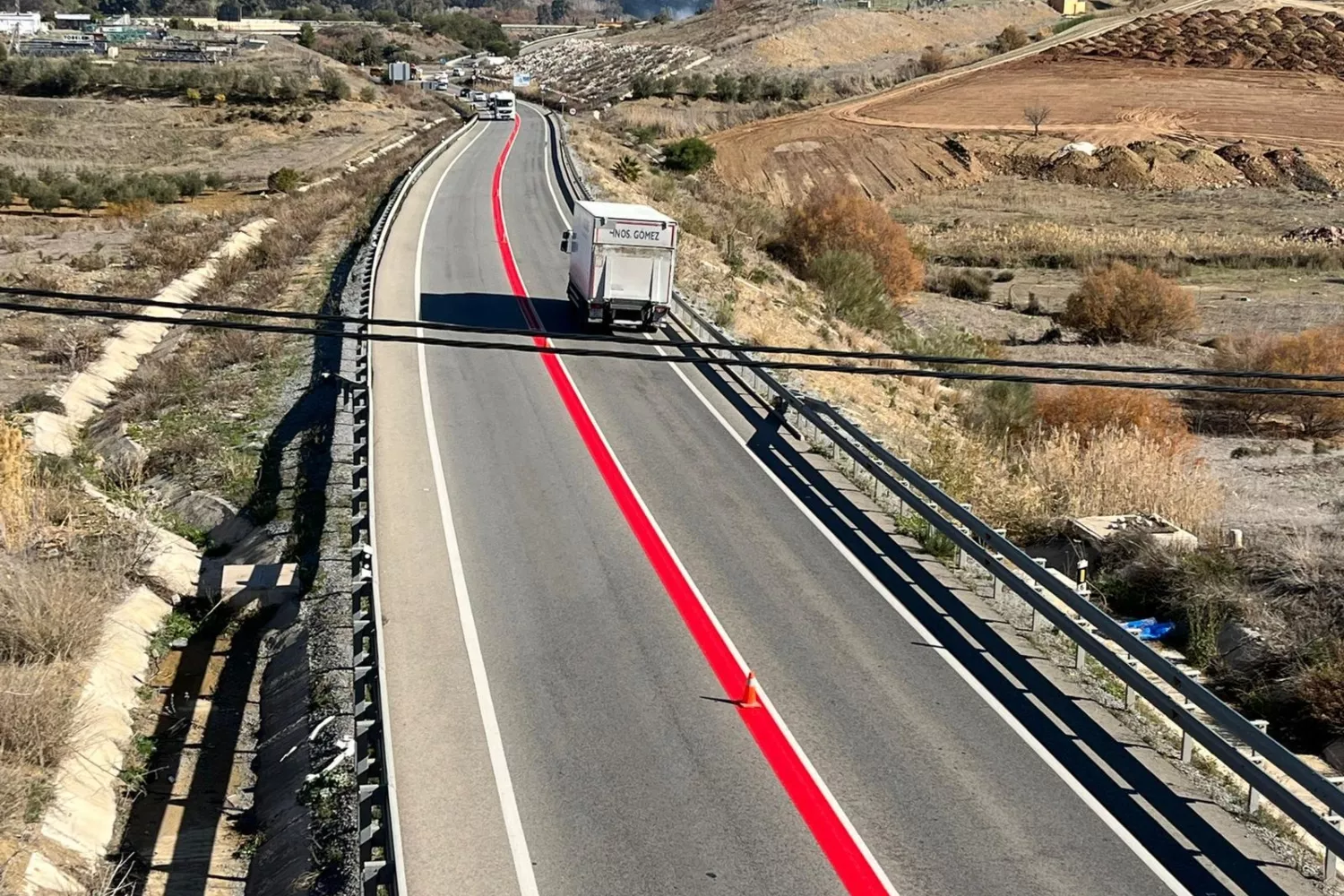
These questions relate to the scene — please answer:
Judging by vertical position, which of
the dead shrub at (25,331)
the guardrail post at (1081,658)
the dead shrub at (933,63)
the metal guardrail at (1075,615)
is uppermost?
the dead shrub at (933,63)

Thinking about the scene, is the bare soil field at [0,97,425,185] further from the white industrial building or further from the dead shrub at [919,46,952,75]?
the dead shrub at [919,46,952,75]

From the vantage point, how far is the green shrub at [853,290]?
39000 millimetres

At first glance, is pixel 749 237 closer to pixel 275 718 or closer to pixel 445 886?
pixel 275 718

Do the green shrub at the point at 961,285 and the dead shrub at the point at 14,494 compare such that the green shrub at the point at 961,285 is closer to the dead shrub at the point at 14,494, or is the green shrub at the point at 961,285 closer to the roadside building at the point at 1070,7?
the dead shrub at the point at 14,494

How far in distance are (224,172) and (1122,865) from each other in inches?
2841

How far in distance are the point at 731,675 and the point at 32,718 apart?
6.92 m

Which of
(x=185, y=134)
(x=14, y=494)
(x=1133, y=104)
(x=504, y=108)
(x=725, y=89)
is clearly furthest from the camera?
(x=725, y=89)

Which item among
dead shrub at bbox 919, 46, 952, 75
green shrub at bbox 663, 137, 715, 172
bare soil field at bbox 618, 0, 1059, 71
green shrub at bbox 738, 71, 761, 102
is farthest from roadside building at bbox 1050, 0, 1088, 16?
green shrub at bbox 663, 137, 715, 172

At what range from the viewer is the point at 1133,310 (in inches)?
1746

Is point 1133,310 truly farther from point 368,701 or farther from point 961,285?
point 368,701

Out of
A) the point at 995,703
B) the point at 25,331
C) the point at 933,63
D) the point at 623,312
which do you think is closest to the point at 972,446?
the point at 623,312

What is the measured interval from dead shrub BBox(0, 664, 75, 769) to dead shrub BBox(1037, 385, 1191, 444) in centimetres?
1987

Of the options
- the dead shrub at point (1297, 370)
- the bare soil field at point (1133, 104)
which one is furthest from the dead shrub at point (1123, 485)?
the bare soil field at point (1133, 104)

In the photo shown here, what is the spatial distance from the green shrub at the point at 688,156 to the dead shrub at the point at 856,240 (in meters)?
21.3
